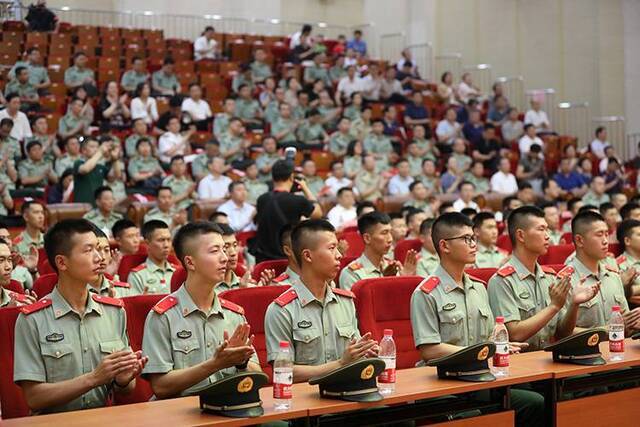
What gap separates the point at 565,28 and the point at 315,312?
13.6 m

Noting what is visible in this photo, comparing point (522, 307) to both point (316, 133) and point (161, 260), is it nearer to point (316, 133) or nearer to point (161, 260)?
point (161, 260)

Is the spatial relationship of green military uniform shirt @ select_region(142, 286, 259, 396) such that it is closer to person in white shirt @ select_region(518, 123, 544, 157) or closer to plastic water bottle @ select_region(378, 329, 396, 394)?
plastic water bottle @ select_region(378, 329, 396, 394)

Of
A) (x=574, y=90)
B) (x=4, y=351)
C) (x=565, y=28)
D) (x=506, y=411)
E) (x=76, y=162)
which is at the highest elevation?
(x=565, y=28)

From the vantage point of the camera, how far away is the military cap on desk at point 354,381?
3.45 meters

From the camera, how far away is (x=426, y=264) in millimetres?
7324

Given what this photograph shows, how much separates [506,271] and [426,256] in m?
2.38

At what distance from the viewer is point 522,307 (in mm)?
4992

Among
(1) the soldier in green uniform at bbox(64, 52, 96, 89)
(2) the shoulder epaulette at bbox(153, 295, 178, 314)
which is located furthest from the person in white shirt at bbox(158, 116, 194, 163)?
(2) the shoulder epaulette at bbox(153, 295, 178, 314)

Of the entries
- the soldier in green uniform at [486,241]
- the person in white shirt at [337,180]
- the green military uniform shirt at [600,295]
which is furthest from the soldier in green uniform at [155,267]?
the person in white shirt at [337,180]

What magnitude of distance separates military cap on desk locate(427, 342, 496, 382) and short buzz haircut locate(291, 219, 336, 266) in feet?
3.05

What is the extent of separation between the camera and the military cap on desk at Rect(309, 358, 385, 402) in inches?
136

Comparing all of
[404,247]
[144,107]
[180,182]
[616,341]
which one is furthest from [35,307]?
[144,107]

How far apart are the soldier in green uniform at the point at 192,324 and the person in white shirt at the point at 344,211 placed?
5692mm

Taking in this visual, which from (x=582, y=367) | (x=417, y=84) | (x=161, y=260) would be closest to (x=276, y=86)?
(x=417, y=84)
